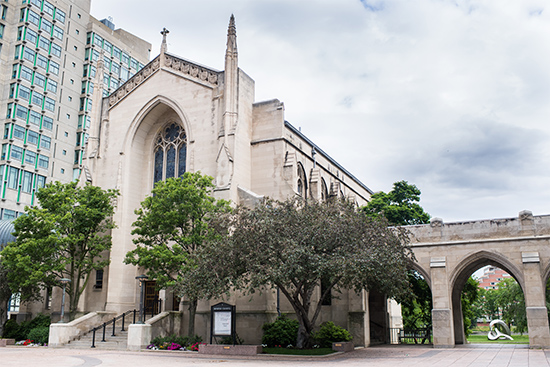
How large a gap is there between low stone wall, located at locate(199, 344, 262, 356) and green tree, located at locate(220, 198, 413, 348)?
2.17m

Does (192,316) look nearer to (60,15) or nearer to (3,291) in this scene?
(3,291)

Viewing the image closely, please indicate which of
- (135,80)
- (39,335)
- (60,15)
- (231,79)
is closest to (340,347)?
(39,335)

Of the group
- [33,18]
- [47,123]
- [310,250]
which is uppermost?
[33,18]

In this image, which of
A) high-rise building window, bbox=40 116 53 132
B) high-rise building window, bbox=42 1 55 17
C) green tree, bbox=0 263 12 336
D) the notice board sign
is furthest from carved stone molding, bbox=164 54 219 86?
high-rise building window, bbox=42 1 55 17

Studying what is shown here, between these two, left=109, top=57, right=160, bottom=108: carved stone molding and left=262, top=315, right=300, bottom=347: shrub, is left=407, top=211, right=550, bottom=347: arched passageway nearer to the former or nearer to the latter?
left=262, top=315, right=300, bottom=347: shrub

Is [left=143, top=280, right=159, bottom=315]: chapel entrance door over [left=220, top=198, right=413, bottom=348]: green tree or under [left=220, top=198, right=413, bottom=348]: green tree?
under

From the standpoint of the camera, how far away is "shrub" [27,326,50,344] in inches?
1088

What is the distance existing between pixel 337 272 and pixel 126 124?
2141cm

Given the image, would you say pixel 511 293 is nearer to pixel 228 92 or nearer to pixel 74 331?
pixel 228 92

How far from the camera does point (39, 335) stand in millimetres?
27891

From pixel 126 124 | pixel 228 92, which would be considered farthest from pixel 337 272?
pixel 126 124

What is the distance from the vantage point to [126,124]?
34.8 meters

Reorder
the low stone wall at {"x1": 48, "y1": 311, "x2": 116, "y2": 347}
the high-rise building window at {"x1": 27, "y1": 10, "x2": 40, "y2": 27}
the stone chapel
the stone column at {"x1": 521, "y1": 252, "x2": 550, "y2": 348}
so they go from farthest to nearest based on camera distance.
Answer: the high-rise building window at {"x1": 27, "y1": 10, "x2": 40, "y2": 27} → the stone chapel → the low stone wall at {"x1": 48, "y1": 311, "x2": 116, "y2": 347} → the stone column at {"x1": 521, "y1": 252, "x2": 550, "y2": 348}

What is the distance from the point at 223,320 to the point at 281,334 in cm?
297
